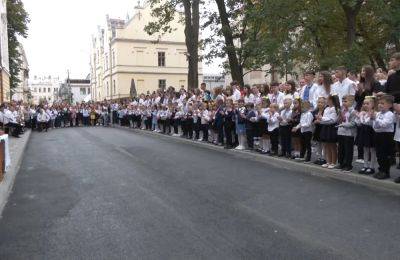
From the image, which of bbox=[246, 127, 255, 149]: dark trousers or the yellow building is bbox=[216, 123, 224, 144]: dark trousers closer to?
bbox=[246, 127, 255, 149]: dark trousers

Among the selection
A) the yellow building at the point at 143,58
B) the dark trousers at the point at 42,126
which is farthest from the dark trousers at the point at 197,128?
the yellow building at the point at 143,58

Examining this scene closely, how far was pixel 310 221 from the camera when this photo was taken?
272 inches

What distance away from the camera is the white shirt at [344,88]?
460 inches

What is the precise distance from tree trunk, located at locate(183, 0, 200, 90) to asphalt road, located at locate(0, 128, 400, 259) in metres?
14.8

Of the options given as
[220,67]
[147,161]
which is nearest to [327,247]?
[147,161]

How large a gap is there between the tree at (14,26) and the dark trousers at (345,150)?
41520 mm

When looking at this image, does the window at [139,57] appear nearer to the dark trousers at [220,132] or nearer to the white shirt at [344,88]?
the dark trousers at [220,132]

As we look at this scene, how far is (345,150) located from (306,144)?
168 centimetres

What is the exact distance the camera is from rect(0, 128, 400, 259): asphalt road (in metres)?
5.83

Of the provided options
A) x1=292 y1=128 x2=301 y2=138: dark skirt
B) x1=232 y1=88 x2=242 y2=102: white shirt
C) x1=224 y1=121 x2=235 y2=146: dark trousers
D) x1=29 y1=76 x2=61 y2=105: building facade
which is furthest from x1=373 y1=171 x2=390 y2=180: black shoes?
x1=29 y1=76 x2=61 y2=105: building facade

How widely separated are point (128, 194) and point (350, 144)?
16.0ft

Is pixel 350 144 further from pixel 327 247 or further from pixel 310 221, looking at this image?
pixel 327 247

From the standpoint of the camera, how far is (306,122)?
1215 cm

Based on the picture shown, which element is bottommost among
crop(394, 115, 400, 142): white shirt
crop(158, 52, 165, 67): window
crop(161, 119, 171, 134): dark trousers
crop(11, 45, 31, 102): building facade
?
crop(161, 119, 171, 134): dark trousers
